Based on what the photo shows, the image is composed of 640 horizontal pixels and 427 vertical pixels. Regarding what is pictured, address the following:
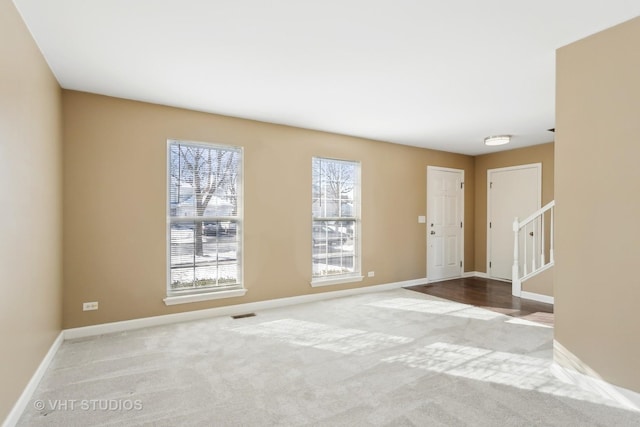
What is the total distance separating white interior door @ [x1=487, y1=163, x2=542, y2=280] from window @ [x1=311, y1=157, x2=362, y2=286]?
294 centimetres

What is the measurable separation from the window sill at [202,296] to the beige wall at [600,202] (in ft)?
10.9

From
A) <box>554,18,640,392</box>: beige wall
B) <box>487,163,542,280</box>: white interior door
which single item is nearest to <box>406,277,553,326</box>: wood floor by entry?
<box>487,163,542,280</box>: white interior door

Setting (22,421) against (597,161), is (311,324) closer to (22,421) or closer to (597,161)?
(22,421)

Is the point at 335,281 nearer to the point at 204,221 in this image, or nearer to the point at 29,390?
the point at 204,221

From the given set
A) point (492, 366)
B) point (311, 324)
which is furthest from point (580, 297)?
point (311, 324)

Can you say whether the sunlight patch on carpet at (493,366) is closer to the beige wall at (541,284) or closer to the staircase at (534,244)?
the beige wall at (541,284)

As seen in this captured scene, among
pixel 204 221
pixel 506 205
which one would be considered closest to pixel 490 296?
pixel 506 205

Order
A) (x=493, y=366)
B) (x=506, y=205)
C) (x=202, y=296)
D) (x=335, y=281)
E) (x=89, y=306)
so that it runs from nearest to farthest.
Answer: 1. (x=493, y=366)
2. (x=89, y=306)
3. (x=202, y=296)
4. (x=335, y=281)
5. (x=506, y=205)

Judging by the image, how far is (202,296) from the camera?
3.97m

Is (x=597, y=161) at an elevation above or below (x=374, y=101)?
below

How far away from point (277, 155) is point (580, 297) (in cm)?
354

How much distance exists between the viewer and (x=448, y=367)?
2682mm

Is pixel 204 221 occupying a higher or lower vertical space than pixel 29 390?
higher

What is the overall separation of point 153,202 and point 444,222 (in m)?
5.03
